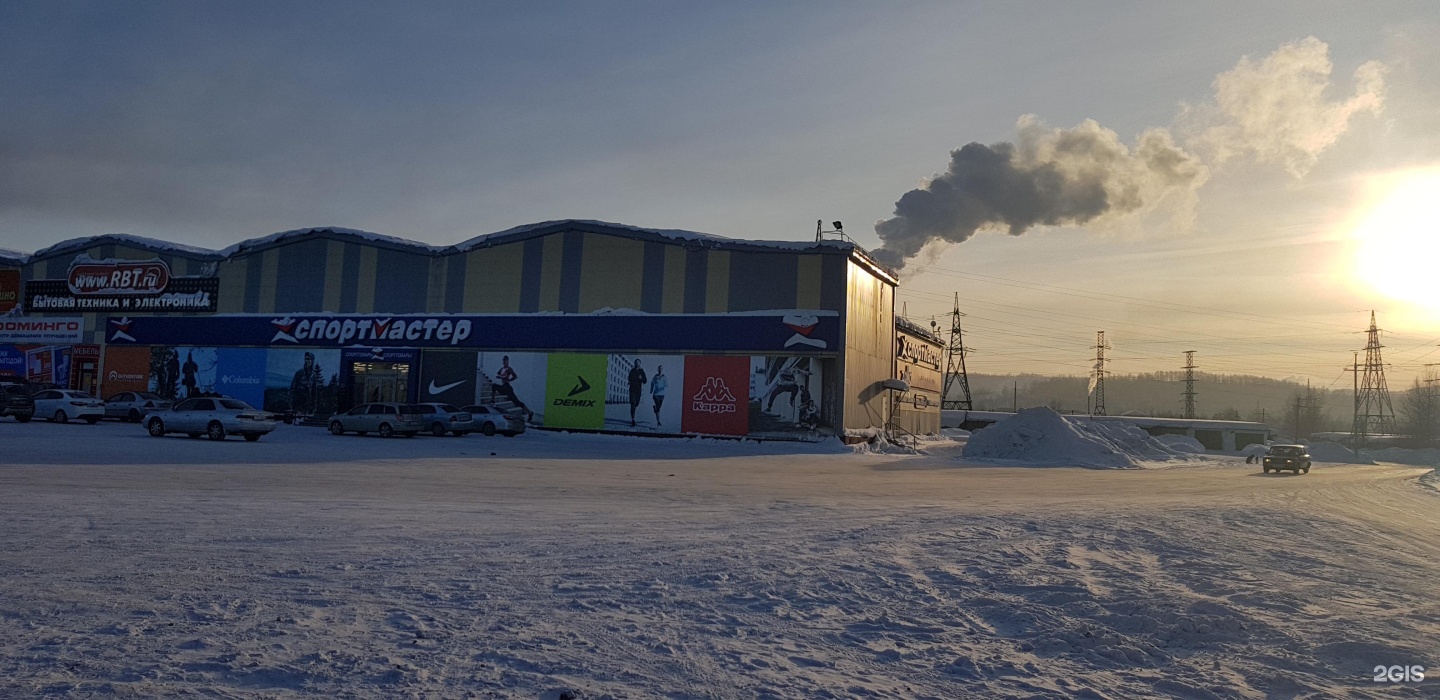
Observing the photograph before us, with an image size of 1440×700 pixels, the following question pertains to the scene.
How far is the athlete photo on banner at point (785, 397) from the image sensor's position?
4062 cm

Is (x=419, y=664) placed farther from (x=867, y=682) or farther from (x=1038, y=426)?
(x=1038, y=426)

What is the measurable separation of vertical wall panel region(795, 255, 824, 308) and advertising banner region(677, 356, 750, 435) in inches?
143

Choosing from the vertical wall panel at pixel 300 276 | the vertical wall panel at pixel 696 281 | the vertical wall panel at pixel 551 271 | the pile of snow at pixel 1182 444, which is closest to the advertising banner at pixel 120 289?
the vertical wall panel at pixel 300 276

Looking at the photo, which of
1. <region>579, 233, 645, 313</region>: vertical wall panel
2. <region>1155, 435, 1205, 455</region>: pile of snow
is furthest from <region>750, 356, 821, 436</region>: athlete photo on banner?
<region>1155, 435, 1205, 455</region>: pile of snow

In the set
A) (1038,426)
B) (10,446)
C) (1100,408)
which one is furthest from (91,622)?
(1100,408)

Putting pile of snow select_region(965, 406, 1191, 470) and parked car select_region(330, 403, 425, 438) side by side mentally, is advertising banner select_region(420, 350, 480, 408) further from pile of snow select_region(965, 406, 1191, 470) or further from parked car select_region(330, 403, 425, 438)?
pile of snow select_region(965, 406, 1191, 470)

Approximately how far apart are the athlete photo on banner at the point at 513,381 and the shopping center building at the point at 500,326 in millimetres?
78

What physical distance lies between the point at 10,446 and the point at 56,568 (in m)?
19.6

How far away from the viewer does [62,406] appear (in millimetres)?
39031

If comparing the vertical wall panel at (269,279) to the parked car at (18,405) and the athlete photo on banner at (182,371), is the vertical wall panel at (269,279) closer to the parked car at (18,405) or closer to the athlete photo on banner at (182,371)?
the athlete photo on banner at (182,371)

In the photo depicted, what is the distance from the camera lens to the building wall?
41875 millimetres

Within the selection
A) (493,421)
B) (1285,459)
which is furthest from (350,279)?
(1285,459)

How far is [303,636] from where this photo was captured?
657 cm

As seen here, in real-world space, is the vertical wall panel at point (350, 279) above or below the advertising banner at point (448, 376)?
above
